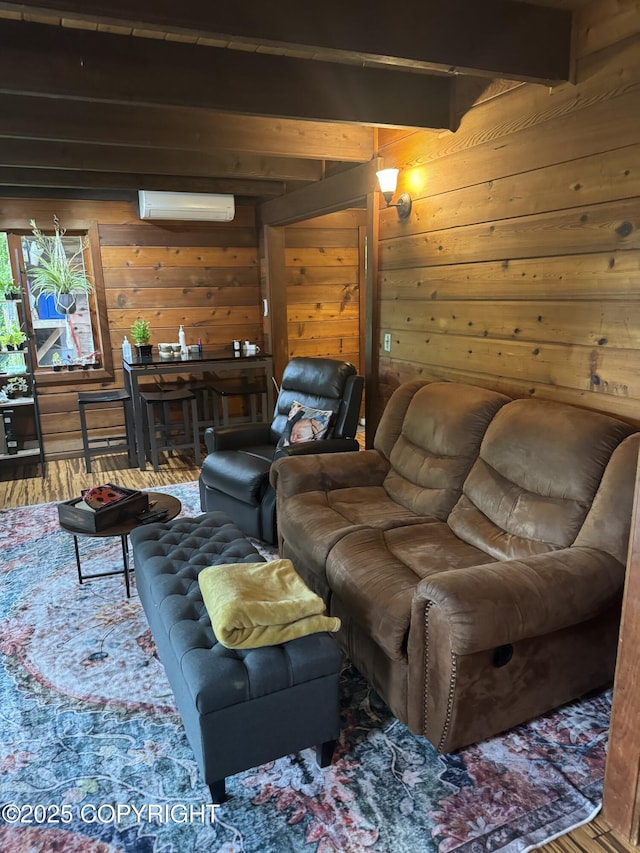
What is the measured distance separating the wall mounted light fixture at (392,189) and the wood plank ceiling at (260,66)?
0.40m

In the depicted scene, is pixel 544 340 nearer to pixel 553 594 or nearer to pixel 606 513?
pixel 606 513

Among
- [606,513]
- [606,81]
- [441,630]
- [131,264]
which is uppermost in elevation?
[606,81]

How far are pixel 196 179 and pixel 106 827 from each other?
484 centimetres

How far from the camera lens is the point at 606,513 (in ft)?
6.47

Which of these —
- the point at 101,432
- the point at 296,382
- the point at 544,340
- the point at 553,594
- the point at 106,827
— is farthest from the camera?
the point at 101,432

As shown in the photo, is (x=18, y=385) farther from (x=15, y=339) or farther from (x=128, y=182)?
(x=128, y=182)

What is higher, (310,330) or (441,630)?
(310,330)

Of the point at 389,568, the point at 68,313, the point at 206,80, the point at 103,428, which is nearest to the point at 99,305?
the point at 68,313

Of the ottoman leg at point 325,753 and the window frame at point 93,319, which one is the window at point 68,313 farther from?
the ottoman leg at point 325,753

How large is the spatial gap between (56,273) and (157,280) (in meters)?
0.88

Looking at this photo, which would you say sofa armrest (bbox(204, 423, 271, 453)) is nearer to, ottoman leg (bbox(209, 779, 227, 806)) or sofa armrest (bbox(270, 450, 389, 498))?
sofa armrest (bbox(270, 450, 389, 498))

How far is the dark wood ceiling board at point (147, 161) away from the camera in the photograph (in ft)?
13.0

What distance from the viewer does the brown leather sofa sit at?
1.75m

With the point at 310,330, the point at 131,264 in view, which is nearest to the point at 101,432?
the point at 131,264
